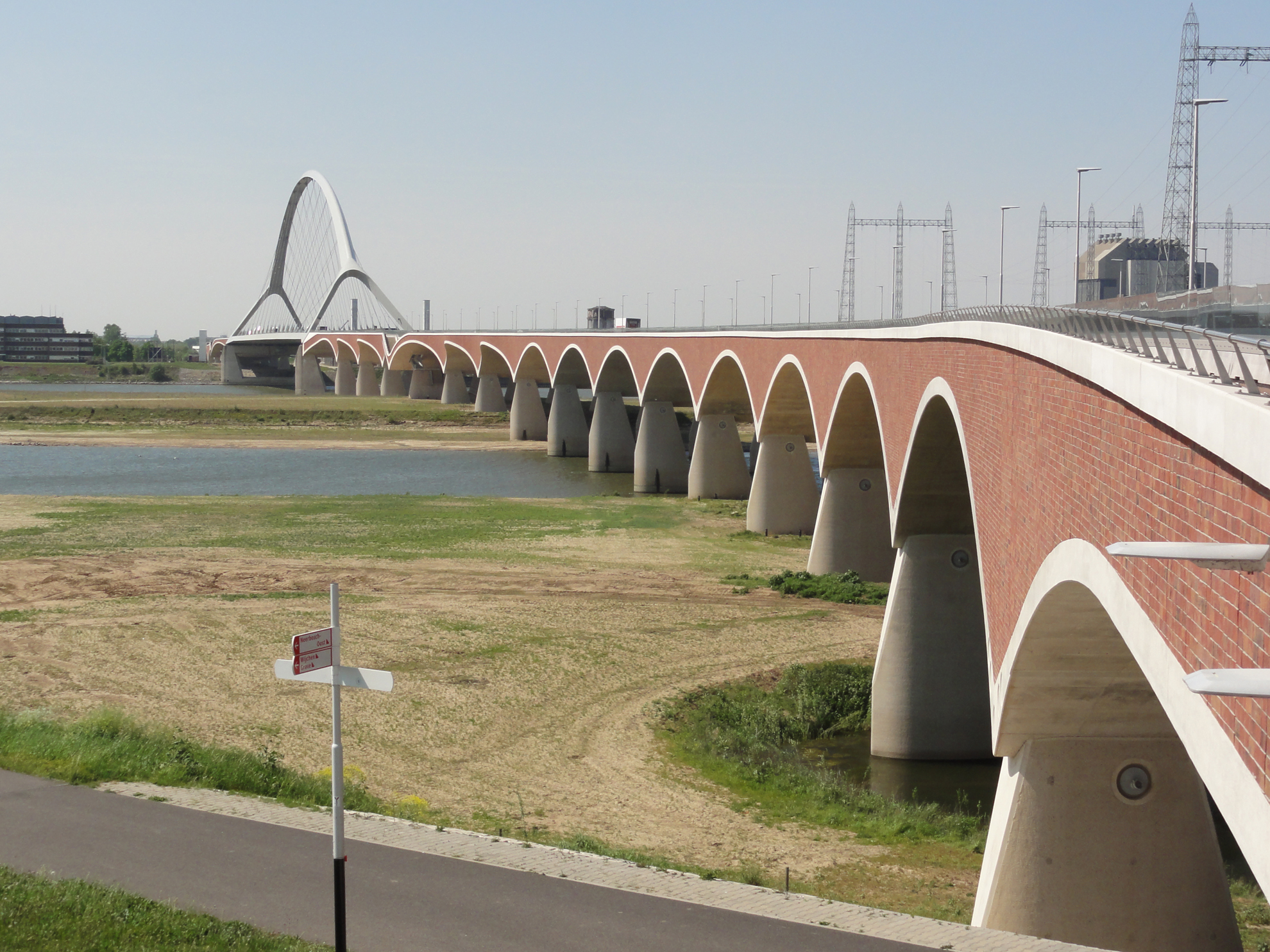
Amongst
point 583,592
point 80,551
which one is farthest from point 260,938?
point 80,551

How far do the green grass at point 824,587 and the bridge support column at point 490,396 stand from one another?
248 ft

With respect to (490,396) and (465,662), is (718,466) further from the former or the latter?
(490,396)

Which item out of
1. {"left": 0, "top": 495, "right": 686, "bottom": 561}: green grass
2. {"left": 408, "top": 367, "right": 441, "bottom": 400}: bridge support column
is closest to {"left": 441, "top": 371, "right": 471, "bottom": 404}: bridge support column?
{"left": 408, "top": 367, "right": 441, "bottom": 400}: bridge support column

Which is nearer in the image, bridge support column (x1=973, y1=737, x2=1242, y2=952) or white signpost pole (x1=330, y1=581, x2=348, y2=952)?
white signpost pole (x1=330, y1=581, x2=348, y2=952)

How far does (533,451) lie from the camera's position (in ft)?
279

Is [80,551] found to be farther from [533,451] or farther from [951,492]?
[533,451]

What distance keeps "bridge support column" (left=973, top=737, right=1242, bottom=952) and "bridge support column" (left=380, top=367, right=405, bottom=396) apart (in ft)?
423

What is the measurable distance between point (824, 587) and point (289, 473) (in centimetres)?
4009

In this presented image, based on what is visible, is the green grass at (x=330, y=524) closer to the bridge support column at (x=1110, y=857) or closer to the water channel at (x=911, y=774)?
the water channel at (x=911, y=774)

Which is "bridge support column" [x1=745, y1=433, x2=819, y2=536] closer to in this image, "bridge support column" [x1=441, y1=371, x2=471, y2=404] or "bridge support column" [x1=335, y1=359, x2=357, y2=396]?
"bridge support column" [x1=441, y1=371, x2=471, y2=404]

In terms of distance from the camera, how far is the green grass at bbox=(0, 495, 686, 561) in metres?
40.2

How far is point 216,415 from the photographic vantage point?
322 feet

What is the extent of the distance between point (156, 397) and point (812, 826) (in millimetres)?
108144

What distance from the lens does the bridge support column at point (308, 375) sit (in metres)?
164
